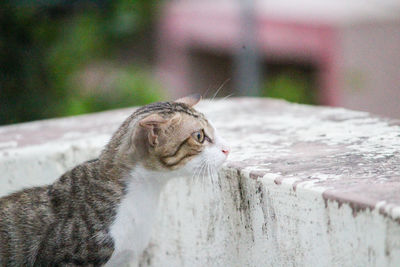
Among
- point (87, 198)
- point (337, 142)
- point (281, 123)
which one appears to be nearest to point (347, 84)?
point (281, 123)

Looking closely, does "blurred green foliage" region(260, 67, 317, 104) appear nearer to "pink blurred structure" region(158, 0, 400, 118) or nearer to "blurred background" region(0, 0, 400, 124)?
"blurred background" region(0, 0, 400, 124)

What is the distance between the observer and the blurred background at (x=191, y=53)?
5.30m

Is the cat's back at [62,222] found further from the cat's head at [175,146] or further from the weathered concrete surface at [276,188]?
the weathered concrete surface at [276,188]

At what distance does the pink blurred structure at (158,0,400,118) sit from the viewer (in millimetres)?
6316

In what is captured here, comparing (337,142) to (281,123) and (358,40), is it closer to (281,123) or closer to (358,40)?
(281,123)

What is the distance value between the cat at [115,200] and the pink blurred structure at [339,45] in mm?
3561

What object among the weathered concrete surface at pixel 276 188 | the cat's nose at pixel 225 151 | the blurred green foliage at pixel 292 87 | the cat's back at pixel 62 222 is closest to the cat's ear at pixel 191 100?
the weathered concrete surface at pixel 276 188

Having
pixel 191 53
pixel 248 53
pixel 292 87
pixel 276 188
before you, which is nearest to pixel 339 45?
pixel 292 87

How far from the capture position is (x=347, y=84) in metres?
6.30

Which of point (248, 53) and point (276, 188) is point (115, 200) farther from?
point (248, 53)

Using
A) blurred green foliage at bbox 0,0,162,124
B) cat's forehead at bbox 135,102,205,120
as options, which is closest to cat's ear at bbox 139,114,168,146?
cat's forehead at bbox 135,102,205,120

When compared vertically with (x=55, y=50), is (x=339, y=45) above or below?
below

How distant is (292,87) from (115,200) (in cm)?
437

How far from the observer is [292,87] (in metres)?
6.63
